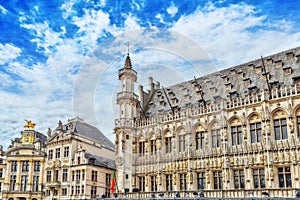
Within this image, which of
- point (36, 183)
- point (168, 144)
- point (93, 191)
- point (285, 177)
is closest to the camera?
point (285, 177)

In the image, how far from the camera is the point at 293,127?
29656mm

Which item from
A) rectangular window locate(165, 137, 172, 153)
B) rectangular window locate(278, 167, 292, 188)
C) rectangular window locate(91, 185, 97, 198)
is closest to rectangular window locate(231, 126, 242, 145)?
rectangular window locate(278, 167, 292, 188)

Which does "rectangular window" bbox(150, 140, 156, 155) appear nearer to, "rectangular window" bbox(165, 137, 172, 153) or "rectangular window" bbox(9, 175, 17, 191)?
"rectangular window" bbox(165, 137, 172, 153)

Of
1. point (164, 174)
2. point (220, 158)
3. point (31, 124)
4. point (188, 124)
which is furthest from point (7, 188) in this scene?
point (220, 158)

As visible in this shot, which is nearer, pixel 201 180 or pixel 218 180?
pixel 218 180

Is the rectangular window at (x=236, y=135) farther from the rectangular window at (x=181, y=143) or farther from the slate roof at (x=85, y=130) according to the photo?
the slate roof at (x=85, y=130)

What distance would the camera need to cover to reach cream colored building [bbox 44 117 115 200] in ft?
139

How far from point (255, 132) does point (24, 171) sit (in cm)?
3671

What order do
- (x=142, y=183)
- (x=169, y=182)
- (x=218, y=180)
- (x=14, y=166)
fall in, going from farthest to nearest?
(x=14, y=166), (x=142, y=183), (x=169, y=182), (x=218, y=180)

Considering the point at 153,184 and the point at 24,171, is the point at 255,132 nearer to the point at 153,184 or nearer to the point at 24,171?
the point at 153,184

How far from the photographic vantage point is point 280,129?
30.7 metres

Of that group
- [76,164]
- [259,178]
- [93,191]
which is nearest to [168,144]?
[259,178]

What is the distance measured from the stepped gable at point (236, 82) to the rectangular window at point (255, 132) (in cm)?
405

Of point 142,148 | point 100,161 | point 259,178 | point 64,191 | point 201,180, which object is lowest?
point 64,191
